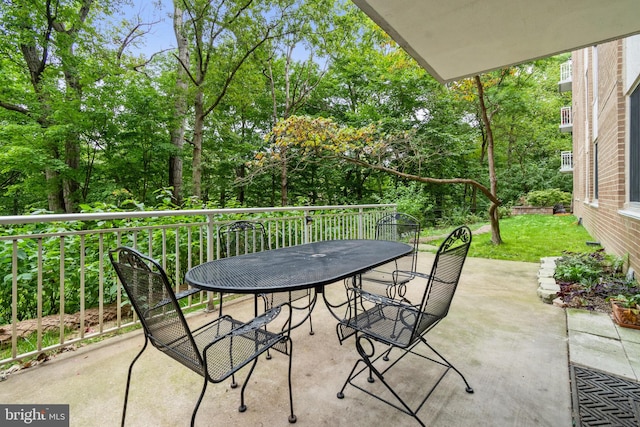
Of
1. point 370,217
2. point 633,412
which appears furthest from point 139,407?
point 370,217

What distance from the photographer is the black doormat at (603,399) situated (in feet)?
4.91

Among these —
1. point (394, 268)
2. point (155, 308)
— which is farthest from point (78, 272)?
point (394, 268)

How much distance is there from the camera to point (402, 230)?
3658 millimetres

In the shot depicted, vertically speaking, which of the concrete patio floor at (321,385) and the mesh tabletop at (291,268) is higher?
the mesh tabletop at (291,268)

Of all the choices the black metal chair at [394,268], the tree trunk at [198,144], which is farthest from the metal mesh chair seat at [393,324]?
the tree trunk at [198,144]

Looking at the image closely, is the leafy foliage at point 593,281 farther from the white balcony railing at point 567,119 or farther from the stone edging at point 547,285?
the white balcony railing at point 567,119

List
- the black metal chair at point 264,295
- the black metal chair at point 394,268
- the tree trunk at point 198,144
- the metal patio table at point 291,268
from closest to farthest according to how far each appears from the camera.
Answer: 1. the metal patio table at point 291,268
2. the black metal chair at point 264,295
3. the black metal chair at point 394,268
4. the tree trunk at point 198,144

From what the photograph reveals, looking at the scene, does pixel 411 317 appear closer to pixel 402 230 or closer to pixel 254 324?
pixel 254 324

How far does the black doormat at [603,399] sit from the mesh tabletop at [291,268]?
1.30 meters

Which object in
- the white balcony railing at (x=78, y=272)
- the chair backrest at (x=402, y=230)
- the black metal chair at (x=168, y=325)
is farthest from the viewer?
the chair backrest at (x=402, y=230)

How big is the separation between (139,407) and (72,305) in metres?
2.31

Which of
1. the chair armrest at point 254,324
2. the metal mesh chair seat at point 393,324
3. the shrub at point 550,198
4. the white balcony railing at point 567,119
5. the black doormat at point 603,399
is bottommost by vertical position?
the black doormat at point 603,399

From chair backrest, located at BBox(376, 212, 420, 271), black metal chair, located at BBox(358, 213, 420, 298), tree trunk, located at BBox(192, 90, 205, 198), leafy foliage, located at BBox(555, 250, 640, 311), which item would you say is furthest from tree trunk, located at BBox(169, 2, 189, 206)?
leafy foliage, located at BBox(555, 250, 640, 311)

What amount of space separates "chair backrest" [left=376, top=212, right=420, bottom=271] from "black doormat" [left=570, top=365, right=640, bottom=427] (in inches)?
60.8
